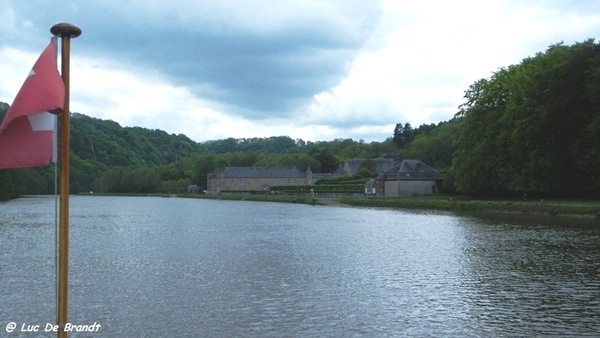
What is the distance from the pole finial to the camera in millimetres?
5578

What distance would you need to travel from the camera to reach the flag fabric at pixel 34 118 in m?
5.14

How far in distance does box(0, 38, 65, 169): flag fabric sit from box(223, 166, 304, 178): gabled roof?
14031cm

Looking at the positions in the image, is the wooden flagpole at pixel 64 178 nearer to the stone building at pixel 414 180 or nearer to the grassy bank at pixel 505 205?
the grassy bank at pixel 505 205

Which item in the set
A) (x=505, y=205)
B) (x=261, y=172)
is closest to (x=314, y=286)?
(x=505, y=205)

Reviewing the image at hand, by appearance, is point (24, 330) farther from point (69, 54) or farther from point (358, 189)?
point (358, 189)

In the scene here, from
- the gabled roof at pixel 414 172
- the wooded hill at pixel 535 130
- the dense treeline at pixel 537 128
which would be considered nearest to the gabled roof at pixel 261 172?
the wooded hill at pixel 535 130

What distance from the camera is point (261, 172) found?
146875 millimetres

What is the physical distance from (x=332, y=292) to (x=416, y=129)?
158 meters

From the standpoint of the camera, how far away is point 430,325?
39.1 feet

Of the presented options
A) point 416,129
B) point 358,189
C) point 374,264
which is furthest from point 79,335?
point 416,129

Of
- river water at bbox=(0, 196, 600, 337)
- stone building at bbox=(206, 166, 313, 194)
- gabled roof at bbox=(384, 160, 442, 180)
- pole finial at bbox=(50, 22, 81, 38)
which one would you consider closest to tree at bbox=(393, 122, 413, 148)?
stone building at bbox=(206, 166, 313, 194)

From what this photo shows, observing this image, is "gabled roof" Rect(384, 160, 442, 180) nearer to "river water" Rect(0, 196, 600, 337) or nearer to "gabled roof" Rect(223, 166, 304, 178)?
"river water" Rect(0, 196, 600, 337)

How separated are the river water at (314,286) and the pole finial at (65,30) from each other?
7.33m

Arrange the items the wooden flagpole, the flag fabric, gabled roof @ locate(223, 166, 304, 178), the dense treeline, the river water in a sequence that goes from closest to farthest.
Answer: the flag fabric → the wooden flagpole → the river water → the dense treeline → gabled roof @ locate(223, 166, 304, 178)
